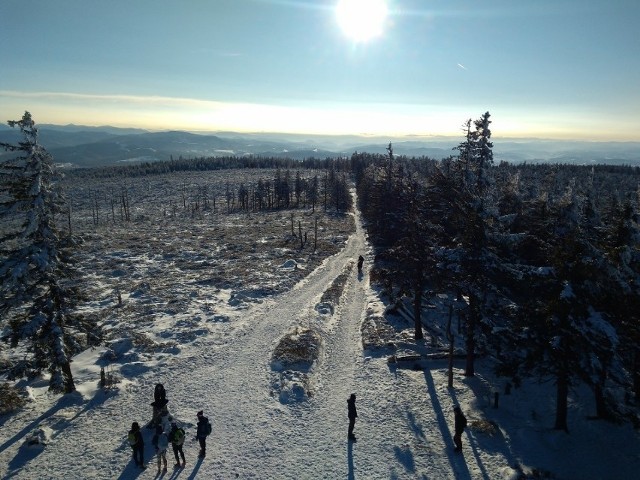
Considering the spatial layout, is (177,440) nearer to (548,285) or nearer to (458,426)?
(458,426)

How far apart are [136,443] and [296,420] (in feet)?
21.3

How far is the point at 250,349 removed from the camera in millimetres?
23812

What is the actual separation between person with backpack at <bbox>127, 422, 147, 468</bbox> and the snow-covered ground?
356mm

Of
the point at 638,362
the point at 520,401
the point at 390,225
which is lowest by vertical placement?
the point at 520,401

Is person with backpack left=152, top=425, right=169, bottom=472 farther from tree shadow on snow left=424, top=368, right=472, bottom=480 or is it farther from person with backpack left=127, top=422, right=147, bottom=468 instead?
tree shadow on snow left=424, top=368, right=472, bottom=480

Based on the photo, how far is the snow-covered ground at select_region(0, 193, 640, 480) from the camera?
1455 centimetres

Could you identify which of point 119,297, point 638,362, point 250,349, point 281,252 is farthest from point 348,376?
point 281,252

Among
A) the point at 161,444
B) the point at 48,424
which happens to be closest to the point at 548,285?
the point at 161,444

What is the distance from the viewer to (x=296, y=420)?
56.7ft

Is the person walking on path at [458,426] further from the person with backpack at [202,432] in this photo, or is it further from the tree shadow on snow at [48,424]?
the tree shadow on snow at [48,424]

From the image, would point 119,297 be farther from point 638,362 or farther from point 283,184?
point 283,184

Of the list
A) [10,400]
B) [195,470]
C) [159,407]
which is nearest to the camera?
[195,470]

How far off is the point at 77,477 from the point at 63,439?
2.52m

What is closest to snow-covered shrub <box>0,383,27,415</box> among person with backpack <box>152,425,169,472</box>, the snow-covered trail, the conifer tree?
the snow-covered trail
